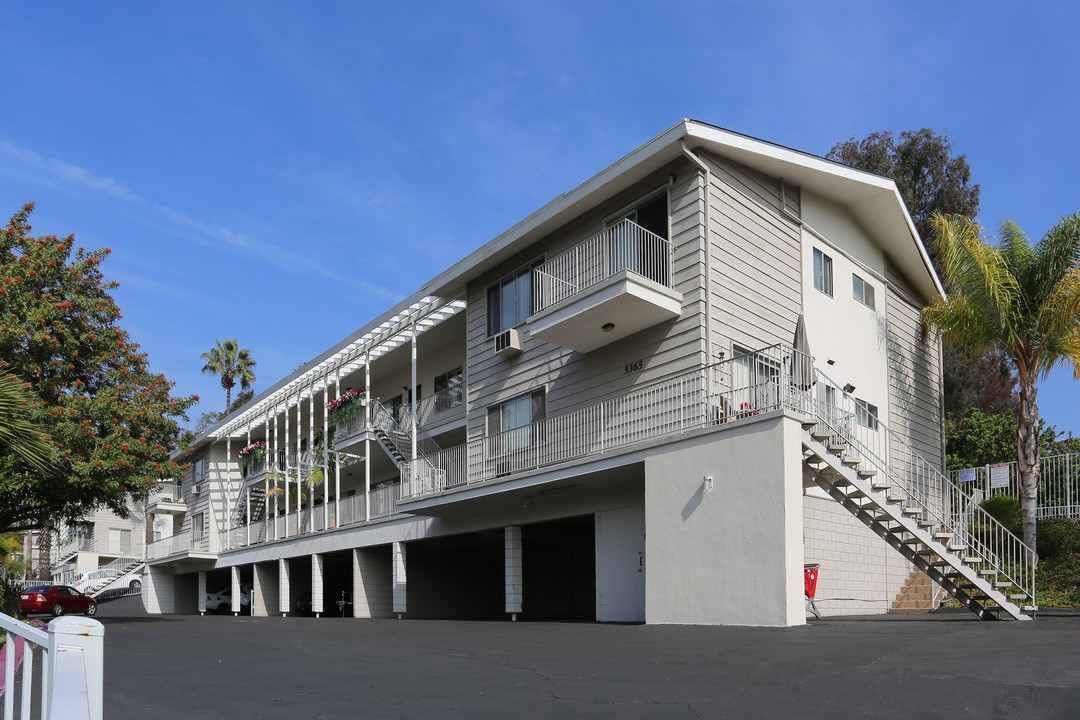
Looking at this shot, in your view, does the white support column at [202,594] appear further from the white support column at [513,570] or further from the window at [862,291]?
the window at [862,291]

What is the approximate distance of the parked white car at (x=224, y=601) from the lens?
40.8 meters

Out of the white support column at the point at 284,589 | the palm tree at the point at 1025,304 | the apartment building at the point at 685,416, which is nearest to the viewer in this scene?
the apartment building at the point at 685,416

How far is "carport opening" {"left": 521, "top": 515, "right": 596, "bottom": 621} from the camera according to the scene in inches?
1103

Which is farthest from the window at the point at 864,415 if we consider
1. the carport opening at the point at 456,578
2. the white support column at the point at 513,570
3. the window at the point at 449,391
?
the window at the point at 449,391

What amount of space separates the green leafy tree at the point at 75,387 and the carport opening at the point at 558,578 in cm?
1064

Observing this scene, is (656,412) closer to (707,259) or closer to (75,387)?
(707,259)

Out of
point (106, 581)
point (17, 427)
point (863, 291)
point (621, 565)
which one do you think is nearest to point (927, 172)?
point (863, 291)

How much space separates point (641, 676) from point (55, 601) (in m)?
33.3

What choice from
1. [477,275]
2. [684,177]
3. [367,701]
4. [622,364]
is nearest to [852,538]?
[622,364]

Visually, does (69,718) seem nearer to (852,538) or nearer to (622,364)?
(622,364)

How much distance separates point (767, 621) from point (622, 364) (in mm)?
6925

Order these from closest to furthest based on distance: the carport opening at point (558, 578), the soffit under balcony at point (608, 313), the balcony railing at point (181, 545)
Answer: the soffit under balcony at point (608, 313) → the carport opening at point (558, 578) → the balcony railing at point (181, 545)

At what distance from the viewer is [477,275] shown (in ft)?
79.8

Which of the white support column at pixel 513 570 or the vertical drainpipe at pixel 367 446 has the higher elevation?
the vertical drainpipe at pixel 367 446
